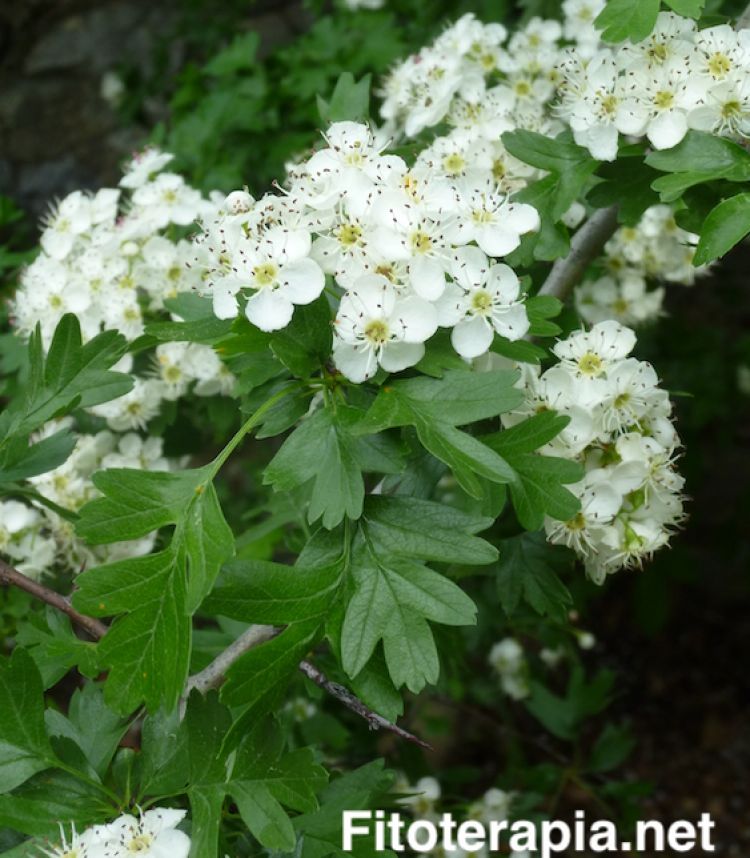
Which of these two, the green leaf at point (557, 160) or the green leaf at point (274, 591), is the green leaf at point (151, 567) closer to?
the green leaf at point (274, 591)

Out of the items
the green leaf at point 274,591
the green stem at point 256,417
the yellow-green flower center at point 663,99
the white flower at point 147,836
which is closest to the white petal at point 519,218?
the yellow-green flower center at point 663,99

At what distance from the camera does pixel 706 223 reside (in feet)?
4.31

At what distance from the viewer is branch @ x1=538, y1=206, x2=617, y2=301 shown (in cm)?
166

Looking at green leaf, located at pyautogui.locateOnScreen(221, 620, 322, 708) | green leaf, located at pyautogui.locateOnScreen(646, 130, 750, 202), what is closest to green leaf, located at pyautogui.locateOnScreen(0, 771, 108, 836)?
green leaf, located at pyautogui.locateOnScreen(221, 620, 322, 708)

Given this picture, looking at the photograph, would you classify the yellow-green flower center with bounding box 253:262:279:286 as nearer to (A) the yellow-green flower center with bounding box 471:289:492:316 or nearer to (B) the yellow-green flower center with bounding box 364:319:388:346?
(B) the yellow-green flower center with bounding box 364:319:388:346

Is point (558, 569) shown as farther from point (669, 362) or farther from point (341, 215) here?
point (669, 362)

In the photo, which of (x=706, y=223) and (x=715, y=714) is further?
(x=715, y=714)

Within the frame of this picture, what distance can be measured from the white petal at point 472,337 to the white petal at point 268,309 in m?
0.20

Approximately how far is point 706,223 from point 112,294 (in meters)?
0.94

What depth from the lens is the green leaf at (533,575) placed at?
4.83 ft

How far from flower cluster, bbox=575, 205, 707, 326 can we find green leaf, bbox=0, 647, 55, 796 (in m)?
1.20

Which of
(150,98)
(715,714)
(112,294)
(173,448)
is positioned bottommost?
(715,714)

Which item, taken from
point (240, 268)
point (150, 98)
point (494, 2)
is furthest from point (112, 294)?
point (150, 98)

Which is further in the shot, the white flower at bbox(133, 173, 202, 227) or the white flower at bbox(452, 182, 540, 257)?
the white flower at bbox(133, 173, 202, 227)
